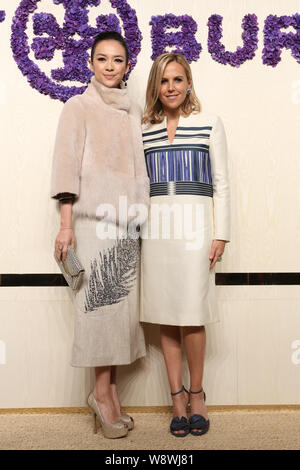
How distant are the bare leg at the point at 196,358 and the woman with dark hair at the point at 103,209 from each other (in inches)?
10.1

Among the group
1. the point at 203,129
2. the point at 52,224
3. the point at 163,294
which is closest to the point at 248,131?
the point at 203,129

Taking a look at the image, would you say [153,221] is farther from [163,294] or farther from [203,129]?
[203,129]

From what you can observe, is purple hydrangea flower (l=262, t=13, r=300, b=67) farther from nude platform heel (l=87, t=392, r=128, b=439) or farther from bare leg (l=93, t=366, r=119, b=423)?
nude platform heel (l=87, t=392, r=128, b=439)

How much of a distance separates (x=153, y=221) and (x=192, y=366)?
0.69 meters

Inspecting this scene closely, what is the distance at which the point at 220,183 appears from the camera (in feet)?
6.28

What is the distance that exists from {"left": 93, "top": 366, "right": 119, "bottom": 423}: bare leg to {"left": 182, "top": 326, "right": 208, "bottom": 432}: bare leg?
0.37 meters

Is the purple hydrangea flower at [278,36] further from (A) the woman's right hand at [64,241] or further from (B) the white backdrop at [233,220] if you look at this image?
(A) the woman's right hand at [64,241]

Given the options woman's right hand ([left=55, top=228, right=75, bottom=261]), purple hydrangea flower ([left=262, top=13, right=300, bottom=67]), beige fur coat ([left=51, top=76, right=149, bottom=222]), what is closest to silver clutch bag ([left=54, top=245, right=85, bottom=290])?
woman's right hand ([left=55, top=228, right=75, bottom=261])

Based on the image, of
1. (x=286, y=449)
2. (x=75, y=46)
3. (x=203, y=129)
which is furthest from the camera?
(x=75, y=46)

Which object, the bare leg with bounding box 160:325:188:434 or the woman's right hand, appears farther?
the bare leg with bounding box 160:325:188:434

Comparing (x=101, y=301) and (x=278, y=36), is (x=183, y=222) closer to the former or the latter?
(x=101, y=301)

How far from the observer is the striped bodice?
189 centimetres

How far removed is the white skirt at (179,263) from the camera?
1855 mm

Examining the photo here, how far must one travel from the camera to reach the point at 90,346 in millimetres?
1799
